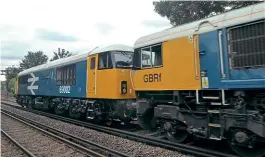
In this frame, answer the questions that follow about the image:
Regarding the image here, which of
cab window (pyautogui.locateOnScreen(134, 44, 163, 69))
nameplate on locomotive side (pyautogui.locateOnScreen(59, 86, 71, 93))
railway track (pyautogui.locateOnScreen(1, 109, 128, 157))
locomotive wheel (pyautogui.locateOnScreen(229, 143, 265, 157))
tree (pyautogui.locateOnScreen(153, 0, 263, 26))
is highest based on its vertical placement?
tree (pyautogui.locateOnScreen(153, 0, 263, 26))

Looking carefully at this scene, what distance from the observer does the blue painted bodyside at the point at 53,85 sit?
1403cm

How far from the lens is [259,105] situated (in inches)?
247

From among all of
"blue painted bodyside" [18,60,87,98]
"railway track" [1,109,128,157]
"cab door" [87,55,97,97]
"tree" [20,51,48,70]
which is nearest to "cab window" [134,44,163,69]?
"railway track" [1,109,128,157]

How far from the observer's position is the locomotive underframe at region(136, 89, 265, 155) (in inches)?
248

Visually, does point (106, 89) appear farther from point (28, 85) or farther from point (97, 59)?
point (28, 85)

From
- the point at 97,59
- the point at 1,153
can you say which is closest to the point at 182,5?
the point at 97,59

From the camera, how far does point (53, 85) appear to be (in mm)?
18109

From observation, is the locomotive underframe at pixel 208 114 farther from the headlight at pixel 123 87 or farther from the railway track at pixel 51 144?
the railway track at pixel 51 144

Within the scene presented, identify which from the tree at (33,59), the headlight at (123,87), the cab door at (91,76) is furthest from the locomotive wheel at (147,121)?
the tree at (33,59)

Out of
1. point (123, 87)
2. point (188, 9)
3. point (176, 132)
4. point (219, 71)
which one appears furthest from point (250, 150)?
point (188, 9)

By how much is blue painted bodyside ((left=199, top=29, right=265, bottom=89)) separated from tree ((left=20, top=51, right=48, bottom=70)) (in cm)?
7375

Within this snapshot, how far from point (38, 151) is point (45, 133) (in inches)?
118

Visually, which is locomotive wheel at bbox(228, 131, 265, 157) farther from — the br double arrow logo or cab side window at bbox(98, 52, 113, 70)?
the br double arrow logo

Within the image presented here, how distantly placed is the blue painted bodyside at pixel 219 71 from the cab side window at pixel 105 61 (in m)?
5.40
